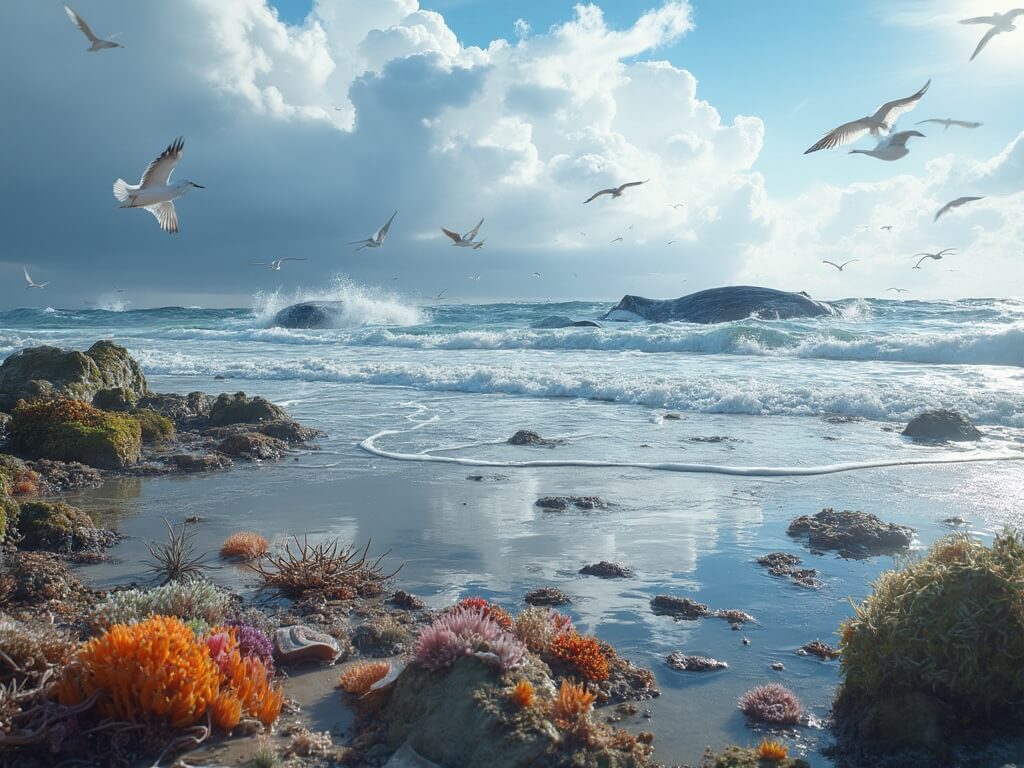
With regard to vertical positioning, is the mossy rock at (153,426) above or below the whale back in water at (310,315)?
below

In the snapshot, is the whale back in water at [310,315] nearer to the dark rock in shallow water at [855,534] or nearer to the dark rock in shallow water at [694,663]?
the dark rock in shallow water at [855,534]

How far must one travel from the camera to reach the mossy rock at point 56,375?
45.0ft

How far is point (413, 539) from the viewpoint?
7.68 m

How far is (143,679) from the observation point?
11.9 feet

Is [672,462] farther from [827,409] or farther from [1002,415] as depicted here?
[1002,415]

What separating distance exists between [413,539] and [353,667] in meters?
3.03

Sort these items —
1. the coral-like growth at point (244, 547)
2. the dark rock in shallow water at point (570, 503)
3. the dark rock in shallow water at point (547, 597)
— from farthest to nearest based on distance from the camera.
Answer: the dark rock in shallow water at point (570, 503) → the coral-like growth at point (244, 547) → the dark rock in shallow water at point (547, 597)

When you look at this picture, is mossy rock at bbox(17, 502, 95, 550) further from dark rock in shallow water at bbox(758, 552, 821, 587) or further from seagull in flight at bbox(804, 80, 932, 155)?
seagull in flight at bbox(804, 80, 932, 155)

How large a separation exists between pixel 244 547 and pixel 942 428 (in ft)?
38.0

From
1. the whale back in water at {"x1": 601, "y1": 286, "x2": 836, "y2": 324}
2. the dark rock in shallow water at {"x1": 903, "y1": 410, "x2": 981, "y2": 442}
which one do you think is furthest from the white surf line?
the whale back in water at {"x1": 601, "y1": 286, "x2": 836, "y2": 324}

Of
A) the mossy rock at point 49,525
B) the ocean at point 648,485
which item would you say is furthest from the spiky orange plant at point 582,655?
the mossy rock at point 49,525

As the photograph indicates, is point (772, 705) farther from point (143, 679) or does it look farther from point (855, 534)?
point (855, 534)

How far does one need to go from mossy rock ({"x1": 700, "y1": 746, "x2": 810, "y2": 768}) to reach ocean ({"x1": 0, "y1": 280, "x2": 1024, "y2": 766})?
0.54 ft

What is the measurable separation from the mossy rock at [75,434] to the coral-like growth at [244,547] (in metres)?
4.77
